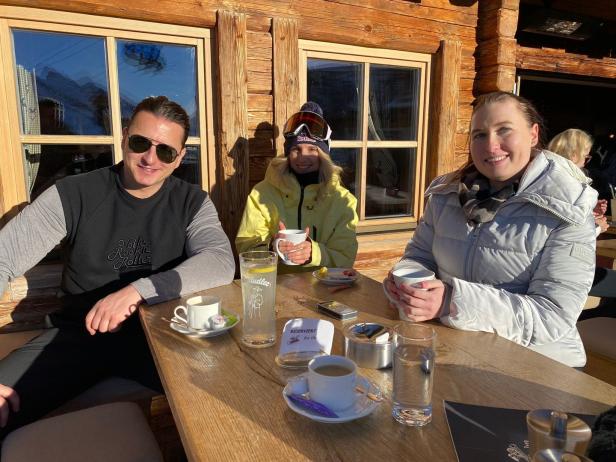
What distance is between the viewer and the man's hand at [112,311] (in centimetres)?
151

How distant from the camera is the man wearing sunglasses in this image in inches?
70.6

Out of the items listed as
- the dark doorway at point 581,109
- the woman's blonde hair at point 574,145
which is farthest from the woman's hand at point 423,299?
the dark doorway at point 581,109

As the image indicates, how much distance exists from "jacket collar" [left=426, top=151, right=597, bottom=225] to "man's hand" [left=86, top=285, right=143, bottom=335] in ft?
4.71

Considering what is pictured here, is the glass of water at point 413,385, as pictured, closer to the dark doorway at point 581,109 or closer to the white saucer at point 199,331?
the white saucer at point 199,331

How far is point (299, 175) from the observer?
2783 mm

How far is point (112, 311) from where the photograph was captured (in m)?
1.53

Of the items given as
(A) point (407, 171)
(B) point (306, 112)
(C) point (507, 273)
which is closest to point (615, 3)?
(A) point (407, 171)

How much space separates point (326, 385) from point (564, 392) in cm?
58

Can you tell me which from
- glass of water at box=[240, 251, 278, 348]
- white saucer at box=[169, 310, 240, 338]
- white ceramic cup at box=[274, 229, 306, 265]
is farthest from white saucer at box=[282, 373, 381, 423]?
white ceramic cup at box=[274, 229, 306, 265]

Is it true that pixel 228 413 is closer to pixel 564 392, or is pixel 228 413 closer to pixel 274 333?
pixel 274 333

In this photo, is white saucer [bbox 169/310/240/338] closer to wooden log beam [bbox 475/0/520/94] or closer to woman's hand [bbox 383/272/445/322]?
woman's hand [bbox 383/272/445/322]

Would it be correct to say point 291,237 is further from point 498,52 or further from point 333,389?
point 498,52

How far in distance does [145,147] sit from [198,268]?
2.07 ft


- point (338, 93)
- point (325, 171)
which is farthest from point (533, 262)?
point (338, 93)
